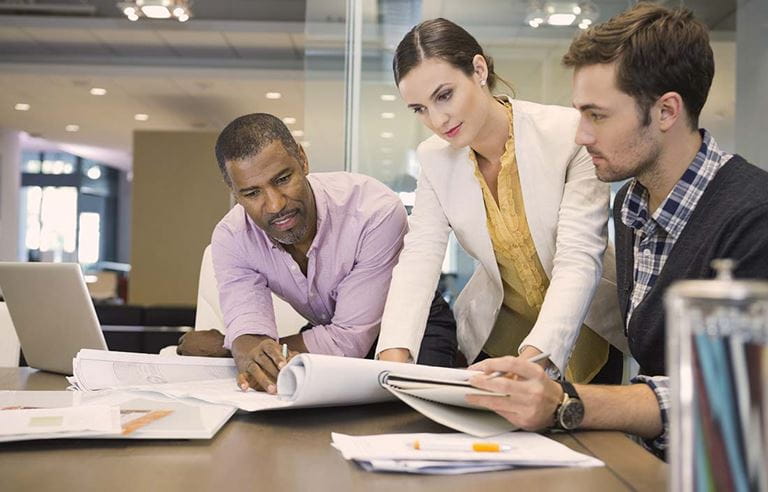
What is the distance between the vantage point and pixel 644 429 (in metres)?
1.19

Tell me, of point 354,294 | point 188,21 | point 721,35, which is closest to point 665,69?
point 354,294

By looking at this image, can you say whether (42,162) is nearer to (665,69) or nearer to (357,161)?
(357,161)

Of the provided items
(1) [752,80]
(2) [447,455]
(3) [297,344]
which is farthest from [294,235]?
(1) [752,80]

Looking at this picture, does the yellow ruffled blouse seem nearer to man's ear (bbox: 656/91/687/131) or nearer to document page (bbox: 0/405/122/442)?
man's ear (bbox: 656/91/687/131)

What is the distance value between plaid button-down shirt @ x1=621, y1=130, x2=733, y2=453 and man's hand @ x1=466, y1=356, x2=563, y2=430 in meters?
0.50

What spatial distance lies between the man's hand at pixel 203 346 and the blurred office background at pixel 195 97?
1.61m

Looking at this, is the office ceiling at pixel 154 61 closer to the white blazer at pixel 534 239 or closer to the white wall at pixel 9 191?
the white wall at pixel 9 191

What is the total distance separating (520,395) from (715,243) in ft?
1.60

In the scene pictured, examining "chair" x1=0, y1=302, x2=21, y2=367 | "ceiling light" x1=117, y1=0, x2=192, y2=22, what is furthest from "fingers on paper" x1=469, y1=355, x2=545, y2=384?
"ceiling light" x1=117, y1=0, x2=192, y2=22

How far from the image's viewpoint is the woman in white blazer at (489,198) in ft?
5.59

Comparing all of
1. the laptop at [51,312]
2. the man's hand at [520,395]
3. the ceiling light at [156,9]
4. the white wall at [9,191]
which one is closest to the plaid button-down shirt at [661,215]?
the man's hand at [520,395]

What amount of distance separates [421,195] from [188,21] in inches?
243

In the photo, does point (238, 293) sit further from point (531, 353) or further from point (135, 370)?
point (531, 353)

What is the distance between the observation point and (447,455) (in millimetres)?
937
